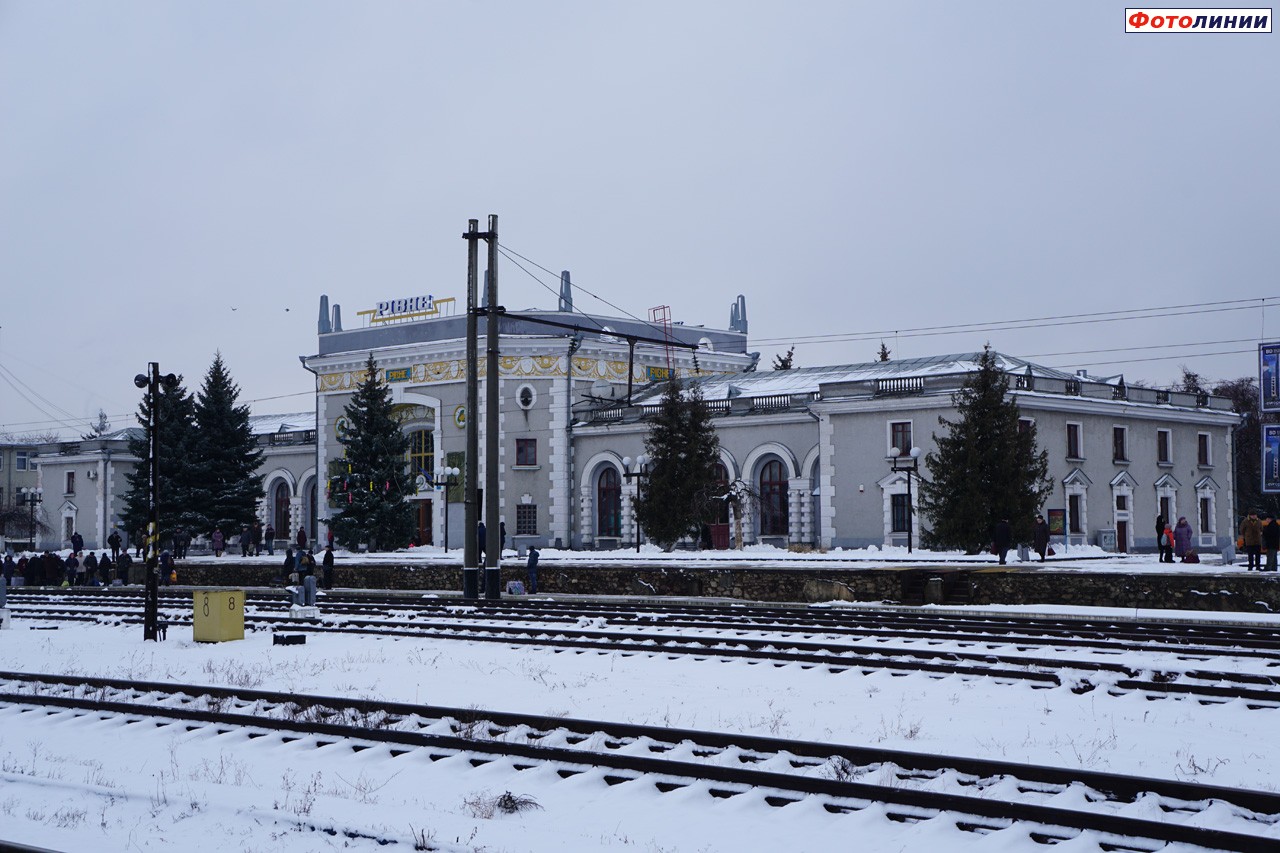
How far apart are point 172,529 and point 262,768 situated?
151 feet

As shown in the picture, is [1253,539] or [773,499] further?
[773,499]

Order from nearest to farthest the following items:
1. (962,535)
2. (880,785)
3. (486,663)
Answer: (880,785) < (486,663) < (962,535)

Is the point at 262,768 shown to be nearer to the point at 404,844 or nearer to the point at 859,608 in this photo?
the point at 404,844

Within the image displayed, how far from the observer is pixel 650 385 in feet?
181

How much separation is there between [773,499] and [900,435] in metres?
5.99

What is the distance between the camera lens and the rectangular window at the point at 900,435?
41.7m

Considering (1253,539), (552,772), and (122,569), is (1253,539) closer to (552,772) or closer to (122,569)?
(552,772)

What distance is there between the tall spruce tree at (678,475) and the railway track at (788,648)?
585 inches

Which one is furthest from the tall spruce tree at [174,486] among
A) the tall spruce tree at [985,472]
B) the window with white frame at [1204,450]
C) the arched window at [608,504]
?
the window with white frame at [1204,450]

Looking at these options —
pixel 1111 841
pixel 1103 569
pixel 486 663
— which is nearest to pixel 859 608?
pixel 1103 569

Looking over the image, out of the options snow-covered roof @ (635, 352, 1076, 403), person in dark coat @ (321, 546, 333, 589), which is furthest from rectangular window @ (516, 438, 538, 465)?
person in dark coat @ (321, 546, 333, 589)

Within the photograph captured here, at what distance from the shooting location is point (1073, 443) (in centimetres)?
4284

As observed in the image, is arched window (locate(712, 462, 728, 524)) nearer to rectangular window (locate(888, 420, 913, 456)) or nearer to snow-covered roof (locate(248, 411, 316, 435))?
rectangular window (locate(888, 420, 913, 456))

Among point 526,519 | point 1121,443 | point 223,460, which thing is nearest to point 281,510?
point 223,460
